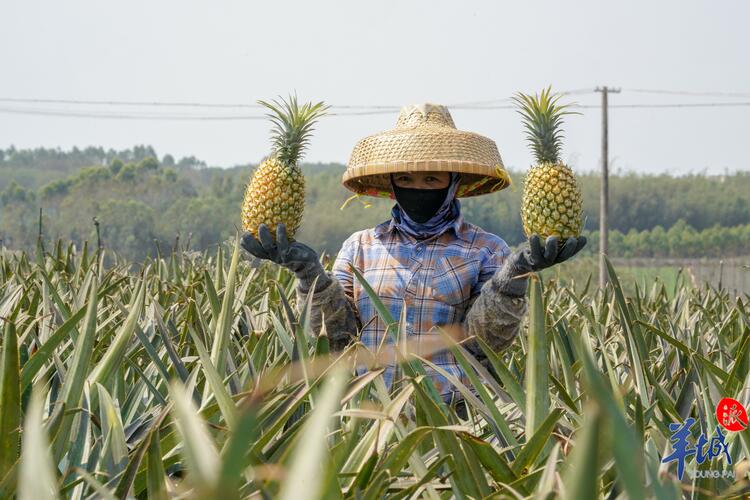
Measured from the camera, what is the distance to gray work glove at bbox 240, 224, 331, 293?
68.9 inches

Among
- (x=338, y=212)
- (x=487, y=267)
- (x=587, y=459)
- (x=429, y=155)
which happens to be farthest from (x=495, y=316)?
(x=338, y=212)

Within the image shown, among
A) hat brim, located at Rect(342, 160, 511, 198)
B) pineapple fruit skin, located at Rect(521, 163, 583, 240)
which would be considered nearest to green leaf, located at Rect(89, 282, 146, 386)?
pineapple fruit skin, located at Rect(521, 163, 583, 240)

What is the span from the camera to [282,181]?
70.8 inches

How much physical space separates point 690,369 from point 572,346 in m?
0.41

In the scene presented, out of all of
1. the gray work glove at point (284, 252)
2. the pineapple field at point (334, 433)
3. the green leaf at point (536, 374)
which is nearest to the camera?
the pineapple field at point (334, 433)

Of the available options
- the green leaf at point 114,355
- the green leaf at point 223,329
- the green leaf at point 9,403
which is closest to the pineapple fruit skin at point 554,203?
the green leaf at point 223,329

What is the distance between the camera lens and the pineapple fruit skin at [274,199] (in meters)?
1.79

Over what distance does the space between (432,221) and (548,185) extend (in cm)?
44

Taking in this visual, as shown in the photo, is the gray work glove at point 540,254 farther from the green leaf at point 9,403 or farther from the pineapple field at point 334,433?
the green leaf at point 9,403

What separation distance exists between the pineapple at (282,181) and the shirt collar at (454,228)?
0.93 ft

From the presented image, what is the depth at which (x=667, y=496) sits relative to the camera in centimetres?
59

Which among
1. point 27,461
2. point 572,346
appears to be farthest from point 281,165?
point 27,461

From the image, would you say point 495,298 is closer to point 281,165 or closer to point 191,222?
point 281,165

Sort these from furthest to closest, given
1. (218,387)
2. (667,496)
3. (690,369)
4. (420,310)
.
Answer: (420,310) < (690,369) < (218,387) < (667,496)
